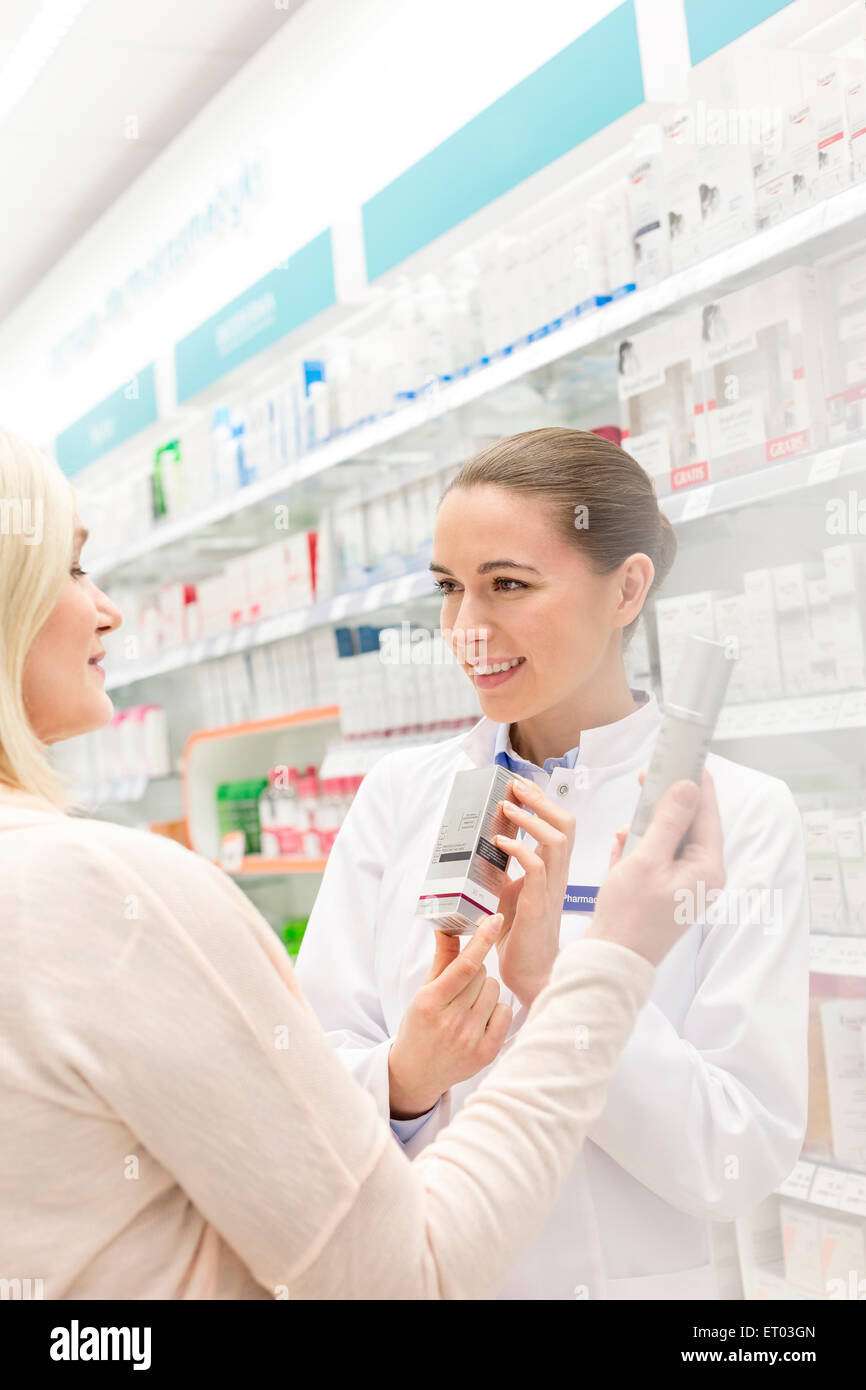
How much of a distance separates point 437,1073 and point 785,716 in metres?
1.16

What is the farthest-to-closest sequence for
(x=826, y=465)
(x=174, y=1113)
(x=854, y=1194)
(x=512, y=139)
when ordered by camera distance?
1. (x=512, y=139)
2. (x=854, y=1194)
3. (x=826, y=465)
4. (x=174, y=1113)

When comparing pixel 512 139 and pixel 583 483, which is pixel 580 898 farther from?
pixel 512 139

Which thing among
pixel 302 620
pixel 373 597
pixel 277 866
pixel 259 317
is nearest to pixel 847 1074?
pixel 373 597

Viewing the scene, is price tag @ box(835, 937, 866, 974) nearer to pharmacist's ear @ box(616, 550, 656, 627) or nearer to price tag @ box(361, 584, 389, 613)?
pharmacist's ear @ box(616, 550, 656, 627)

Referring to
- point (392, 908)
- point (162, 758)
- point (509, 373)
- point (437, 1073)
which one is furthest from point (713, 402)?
point (162, 758)

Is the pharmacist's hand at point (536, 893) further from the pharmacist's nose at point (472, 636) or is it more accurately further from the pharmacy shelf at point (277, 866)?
the pharmacy shelf at point (277, 866)

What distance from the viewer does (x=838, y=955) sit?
2062mm

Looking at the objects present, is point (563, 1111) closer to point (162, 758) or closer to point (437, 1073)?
point (437, 1073)

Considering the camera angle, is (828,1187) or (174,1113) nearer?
(174,1113)

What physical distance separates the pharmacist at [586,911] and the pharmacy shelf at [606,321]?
0.70m

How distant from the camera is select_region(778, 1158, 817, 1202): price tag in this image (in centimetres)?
217

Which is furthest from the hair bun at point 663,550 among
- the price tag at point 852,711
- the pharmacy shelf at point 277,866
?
the pharmacy shelf at point 277,866

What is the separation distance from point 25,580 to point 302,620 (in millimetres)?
2656
